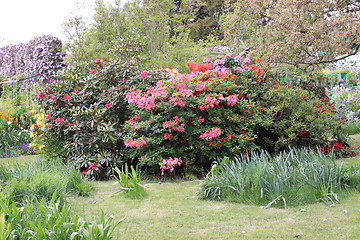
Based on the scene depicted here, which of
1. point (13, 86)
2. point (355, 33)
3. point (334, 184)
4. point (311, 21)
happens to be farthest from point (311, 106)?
point (13, 86)

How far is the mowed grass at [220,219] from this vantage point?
3128mm

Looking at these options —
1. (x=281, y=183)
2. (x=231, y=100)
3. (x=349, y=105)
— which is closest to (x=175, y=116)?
(x=231, y=100)

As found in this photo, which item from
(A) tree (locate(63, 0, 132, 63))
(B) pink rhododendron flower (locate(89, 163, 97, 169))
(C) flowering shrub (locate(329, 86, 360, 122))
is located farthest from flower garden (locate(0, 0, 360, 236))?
(A) tree (locate(63, 0, 132, 63))

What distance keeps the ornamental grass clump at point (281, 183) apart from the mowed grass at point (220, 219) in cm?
12

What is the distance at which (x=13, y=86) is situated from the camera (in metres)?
13.2

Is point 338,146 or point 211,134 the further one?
point 338,146

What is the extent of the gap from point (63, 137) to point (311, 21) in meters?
4.96

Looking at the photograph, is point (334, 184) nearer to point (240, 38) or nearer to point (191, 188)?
point (191, 188)

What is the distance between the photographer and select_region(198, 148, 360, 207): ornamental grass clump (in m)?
3.90

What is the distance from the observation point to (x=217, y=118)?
5586mm

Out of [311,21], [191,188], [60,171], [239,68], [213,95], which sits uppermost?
[311,21]

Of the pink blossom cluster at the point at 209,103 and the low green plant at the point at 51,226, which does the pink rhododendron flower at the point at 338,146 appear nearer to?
the pink blossom cluster at the point at 209,103

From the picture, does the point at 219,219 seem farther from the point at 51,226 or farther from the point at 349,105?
the point at 349,105

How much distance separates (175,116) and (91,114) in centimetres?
136
